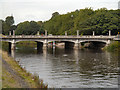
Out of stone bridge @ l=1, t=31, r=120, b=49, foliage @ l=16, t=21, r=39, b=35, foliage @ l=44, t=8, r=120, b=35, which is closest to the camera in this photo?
stone bridge @ l=1, t=31, r=120, b=49

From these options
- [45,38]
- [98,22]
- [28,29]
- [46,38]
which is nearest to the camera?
[45,38]

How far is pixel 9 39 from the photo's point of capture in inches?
4387

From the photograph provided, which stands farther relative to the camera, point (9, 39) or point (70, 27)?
point (70, 27)

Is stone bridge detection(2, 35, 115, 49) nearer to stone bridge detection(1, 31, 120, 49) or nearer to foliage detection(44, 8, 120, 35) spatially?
stone bridge detection(1, 31, 120, 49)

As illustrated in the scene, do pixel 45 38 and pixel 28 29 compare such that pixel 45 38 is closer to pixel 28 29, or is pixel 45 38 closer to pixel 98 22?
pixel 98 22

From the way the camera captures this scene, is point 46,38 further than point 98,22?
No

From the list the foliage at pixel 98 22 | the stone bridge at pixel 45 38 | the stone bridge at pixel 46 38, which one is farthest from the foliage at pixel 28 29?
the stone bridge at pixel 45 38

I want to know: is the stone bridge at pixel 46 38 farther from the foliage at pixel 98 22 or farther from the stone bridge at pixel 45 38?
the foliage at pixel 98 22

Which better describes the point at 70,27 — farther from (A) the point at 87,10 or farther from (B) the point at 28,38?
(B) the point at 28,38

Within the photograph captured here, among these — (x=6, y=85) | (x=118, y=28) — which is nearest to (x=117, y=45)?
(x=118, y=28)

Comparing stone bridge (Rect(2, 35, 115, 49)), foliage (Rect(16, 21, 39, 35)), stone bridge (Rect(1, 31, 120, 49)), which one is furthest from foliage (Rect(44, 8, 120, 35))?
foliage (Rect(16, 21, 39, 35))

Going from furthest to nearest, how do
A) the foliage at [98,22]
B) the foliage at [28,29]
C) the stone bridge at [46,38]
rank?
the foliage at [28,29] < the foliage at [98,22] < the stone bridge at [46,38]

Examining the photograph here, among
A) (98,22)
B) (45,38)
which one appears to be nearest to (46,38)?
(45,38)

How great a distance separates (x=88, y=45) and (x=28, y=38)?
130 ft
